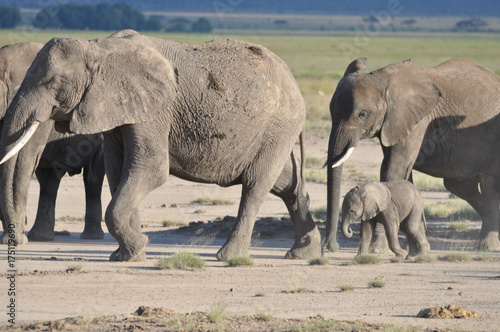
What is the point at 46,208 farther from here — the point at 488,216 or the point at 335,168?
the point at 488,216

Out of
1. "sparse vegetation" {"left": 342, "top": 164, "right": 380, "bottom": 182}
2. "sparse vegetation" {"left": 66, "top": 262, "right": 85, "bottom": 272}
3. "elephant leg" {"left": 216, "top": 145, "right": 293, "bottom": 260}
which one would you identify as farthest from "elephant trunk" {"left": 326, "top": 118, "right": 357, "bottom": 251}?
"sparse vegetation" {"left": 342, "top": 164, "right": 380, "bottom": 182}

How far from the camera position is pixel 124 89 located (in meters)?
10.8

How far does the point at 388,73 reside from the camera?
43.6ft

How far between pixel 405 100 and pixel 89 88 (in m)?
4.27

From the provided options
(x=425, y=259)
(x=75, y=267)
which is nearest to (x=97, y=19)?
(x=425, y=259)

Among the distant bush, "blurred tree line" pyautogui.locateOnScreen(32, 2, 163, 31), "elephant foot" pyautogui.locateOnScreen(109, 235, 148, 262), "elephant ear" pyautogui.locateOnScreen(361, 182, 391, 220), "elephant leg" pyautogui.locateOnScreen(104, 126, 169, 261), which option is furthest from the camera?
the distant bush

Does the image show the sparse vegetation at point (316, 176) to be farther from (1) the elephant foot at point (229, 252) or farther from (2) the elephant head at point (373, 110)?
(1) the elephant foot at point (229, 252)

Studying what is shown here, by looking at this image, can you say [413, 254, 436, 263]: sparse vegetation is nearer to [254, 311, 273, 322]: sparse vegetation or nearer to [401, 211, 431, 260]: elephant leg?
[401, 211, 431, 260]: elephant leg

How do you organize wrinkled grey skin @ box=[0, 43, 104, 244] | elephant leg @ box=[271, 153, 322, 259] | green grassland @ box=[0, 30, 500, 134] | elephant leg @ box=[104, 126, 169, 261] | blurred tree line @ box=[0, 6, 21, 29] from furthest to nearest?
blurred tree line @ box=[0, 6, 21, 29], green grassland @ box=[0, 30, 500, 134], wrinkled grey skin @ box=[0, 43, 104, 244], elephant leg @ box=[271, 153, 322, 259], elephant leg @ box=[104, 126, 169, 261]

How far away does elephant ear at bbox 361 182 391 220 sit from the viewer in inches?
473

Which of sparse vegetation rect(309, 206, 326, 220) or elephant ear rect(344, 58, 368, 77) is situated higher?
elephant ear rect(344, 58, 368, 77)

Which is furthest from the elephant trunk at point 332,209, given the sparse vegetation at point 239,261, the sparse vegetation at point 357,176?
the sparse vegetation at point 357,176

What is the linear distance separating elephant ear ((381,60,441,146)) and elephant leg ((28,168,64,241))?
409 cm

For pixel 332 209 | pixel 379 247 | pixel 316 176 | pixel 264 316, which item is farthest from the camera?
pixel 316 176
